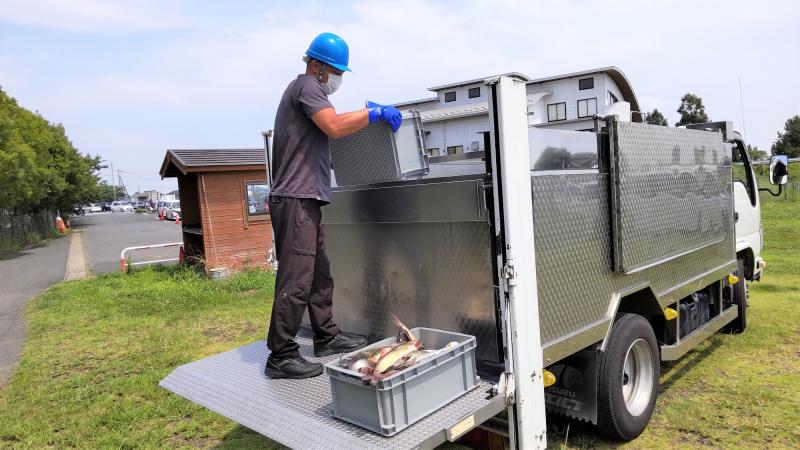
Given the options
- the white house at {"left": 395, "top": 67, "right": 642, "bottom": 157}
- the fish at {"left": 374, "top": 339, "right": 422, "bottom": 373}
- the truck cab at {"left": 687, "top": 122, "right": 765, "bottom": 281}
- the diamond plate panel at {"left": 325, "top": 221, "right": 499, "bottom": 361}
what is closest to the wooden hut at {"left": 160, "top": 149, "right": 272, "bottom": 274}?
the white house at {"left": 395, "top": 67, "right": 642, "bottom": 157}

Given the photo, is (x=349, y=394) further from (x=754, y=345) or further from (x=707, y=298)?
(x=754, y=345)

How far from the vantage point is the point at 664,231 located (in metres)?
3.81

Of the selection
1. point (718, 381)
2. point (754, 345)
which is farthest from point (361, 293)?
point (754, 345)

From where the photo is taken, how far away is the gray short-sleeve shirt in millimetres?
3113

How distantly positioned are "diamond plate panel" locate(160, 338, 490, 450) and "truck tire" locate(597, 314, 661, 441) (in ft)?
3.22

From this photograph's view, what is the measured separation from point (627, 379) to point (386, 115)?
2.39 meters

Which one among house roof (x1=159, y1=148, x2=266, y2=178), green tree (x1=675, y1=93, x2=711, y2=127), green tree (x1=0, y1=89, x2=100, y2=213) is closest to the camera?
house roof (x1=159, y1=148, x2=266, y2=178)

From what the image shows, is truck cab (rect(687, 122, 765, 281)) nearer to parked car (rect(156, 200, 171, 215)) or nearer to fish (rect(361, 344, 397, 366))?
fish (rect(361, 344, 397, 366))

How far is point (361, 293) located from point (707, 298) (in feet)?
10.9

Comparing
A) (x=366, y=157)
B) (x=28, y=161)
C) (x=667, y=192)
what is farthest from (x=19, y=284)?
(x=667, y=192)

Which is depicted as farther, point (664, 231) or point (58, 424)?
point (58, 424)

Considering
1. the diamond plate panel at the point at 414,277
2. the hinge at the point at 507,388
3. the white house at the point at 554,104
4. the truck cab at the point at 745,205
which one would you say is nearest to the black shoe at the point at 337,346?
the diamond plate panel at the point at 414,277

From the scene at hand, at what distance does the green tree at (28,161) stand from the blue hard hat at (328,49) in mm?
20745

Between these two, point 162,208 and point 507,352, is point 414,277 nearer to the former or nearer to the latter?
point 507,352
